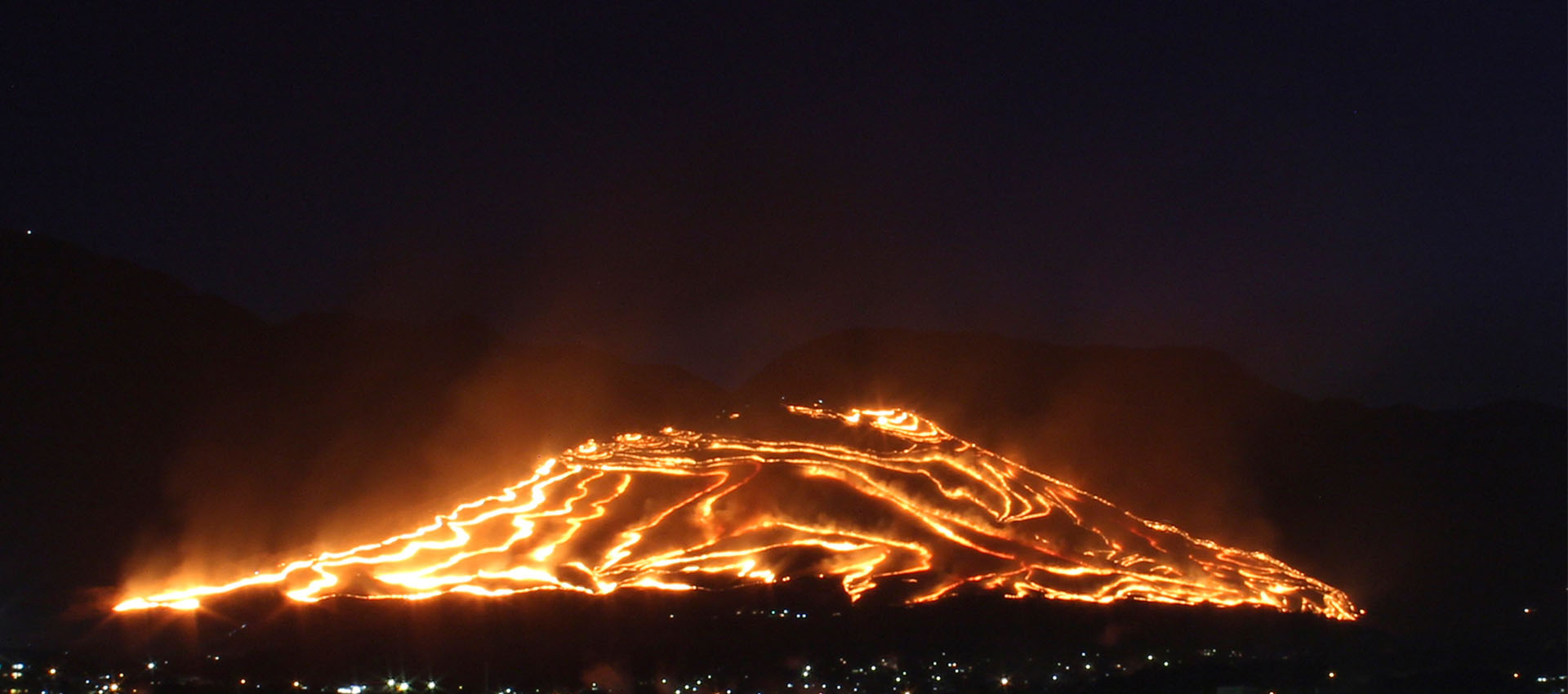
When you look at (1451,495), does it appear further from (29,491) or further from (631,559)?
(29,491)

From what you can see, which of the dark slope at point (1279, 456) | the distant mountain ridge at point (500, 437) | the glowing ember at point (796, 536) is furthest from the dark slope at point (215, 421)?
the dark slope at point (1279, 456)

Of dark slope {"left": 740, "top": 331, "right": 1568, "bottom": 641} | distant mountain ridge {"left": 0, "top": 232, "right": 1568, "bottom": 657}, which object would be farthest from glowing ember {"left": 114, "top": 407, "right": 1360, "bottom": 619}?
dark slope {"left": 740, "top": 331, "right": 1568, "bottom": 641}

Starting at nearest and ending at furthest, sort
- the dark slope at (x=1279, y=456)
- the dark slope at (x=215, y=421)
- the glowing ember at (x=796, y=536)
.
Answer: the glowing ember at (x=796, y=536) < the dark slope at (x=215, y=421) < the dark slope at (x=1279, y=456)

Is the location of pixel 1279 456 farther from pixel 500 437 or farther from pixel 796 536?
pixel 500 437

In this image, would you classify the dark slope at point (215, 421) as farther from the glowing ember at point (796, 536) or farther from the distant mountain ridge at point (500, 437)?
the glowing ember at point (796, 536)

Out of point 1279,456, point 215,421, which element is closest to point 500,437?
point 215,421
